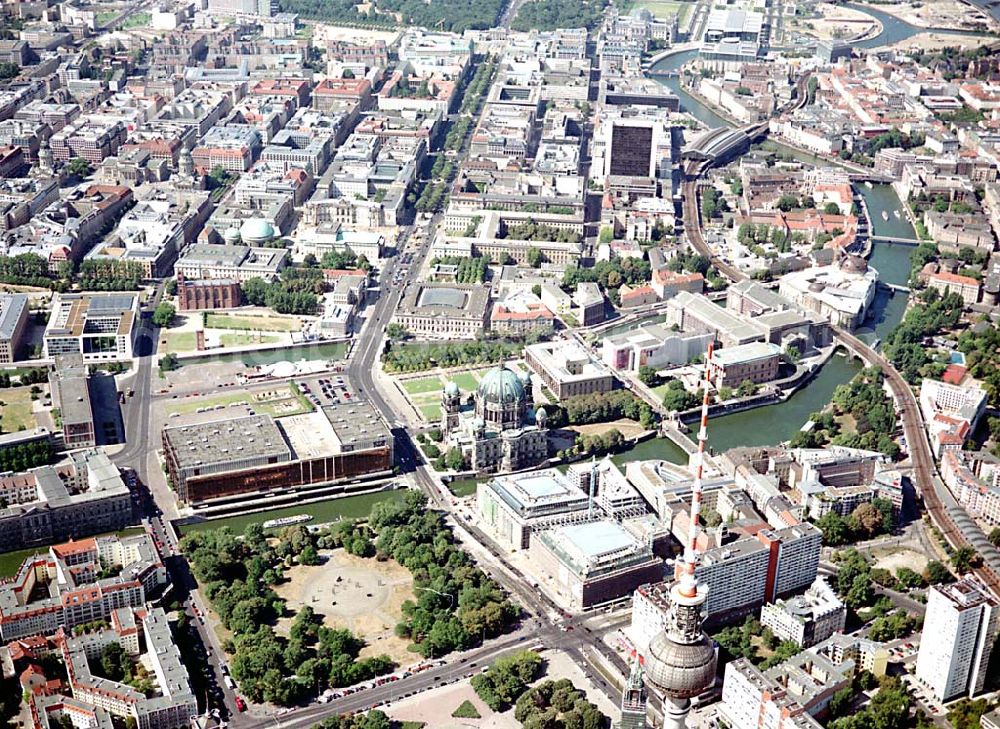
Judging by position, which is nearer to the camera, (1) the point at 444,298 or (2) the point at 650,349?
A: (2) the point at 650,349

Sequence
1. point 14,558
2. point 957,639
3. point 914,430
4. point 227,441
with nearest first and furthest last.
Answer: point 957,639 → point 14,558 → point 227,441 → point 914,430

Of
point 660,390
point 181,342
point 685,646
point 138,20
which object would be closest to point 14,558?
point 181,342

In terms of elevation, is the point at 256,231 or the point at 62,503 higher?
the point at 256,231

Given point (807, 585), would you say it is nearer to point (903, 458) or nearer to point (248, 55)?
point (903, 458)

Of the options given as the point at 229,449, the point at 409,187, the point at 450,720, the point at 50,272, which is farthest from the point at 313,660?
the point at 409,187

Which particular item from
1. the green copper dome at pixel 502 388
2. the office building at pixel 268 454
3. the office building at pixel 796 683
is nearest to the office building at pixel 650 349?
the green copper dome at pixel 502 388

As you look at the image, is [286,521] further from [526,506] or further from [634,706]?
[634,706]
